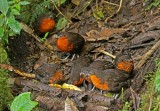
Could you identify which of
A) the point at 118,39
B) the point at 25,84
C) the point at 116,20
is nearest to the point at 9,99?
the point at 25,84

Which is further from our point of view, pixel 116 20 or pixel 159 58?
pixel 116 20

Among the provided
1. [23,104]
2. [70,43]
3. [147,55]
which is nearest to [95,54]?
[70,43]

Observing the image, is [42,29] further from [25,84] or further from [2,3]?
[2,3]

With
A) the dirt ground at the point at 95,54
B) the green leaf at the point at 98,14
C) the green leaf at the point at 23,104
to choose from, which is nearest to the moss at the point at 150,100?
the dirt ground at the point at 95,54

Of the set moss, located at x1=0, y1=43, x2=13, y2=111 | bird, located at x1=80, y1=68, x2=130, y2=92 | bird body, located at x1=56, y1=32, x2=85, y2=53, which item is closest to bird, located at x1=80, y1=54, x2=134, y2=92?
bird, located at x1=80, y1=68, x2=130, y2=92

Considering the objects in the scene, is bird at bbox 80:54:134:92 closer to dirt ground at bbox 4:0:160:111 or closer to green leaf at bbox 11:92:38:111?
dirt ground at bbox 4:0:160:111

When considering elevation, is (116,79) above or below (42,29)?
below

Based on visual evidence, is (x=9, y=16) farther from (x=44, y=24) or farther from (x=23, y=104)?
(x=44, y=24)
